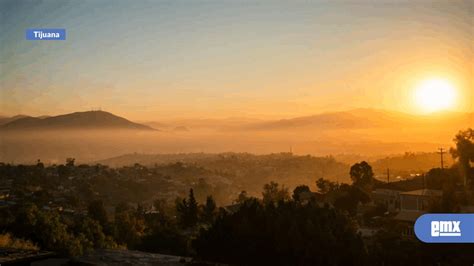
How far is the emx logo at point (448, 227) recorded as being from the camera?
16.3 ft

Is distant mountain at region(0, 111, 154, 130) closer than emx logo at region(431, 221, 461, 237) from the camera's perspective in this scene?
No

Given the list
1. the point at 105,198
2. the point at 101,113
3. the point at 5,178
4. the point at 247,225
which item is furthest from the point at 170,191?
the point at 247,225

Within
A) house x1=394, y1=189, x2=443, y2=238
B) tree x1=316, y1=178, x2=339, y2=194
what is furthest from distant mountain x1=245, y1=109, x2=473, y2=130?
tree x1=316, y1=178, x2=339, y2=194

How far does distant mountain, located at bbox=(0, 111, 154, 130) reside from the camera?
1021 cm

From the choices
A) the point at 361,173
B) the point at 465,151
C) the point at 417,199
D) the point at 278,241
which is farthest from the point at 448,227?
the point at 361,173

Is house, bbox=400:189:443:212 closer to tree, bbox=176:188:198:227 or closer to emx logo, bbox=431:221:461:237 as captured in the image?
tree, bbox=176:188:198:227

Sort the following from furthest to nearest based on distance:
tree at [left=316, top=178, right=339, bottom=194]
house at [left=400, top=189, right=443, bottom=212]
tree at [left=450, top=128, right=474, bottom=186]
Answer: tree at [left=316, top=178, right=339, bottom=194], tree at [left=450, top=128, right=474, bottom=186], house at [left=400, top=189, right=443, bottom=212]

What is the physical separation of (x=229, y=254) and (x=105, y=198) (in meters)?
26.9

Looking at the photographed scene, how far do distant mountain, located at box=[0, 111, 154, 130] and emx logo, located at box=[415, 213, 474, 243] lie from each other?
6808 millimetres

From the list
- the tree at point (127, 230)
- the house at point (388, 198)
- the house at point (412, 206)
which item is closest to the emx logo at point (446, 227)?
the house at point (412, 206)

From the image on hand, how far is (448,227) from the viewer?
5.02 metres

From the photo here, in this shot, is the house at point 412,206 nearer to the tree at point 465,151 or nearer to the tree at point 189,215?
the tree at point 465,151

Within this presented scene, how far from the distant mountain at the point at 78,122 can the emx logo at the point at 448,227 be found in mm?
6808

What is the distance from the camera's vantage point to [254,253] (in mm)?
→ 5445
